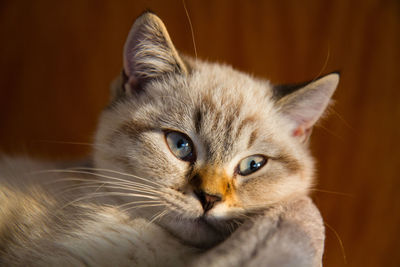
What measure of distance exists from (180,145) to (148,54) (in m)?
0.36

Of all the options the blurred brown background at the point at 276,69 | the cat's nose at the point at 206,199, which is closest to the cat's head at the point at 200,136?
the cat's nose at the point at 206,199

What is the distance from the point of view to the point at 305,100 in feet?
4.23

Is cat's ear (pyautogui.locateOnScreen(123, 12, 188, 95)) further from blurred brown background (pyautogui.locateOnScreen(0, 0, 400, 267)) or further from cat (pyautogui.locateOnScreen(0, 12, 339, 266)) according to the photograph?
blurred brown background (pyautogui.locateOnScreen(0, 0, 400, 267))

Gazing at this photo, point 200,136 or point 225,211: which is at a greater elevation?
point 200,136

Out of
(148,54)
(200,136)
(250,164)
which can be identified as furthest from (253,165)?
(148,54)

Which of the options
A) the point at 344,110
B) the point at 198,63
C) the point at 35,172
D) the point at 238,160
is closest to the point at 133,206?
the point at 238,160

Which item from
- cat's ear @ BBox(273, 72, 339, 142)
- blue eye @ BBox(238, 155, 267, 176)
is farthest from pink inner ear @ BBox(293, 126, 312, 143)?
blue eye @ BBox(238, 155, 267, 176)

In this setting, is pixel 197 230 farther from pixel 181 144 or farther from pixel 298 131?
pixel 298 131

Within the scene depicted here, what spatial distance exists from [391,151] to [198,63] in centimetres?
105

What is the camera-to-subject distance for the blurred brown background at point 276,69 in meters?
1.74

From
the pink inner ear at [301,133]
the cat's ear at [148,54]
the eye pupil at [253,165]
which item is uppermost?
the cat's ear at [148,54]

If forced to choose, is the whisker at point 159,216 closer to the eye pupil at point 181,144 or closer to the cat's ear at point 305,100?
the eye pupil at point 181,144

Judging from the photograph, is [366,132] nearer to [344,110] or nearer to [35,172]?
[344,110]

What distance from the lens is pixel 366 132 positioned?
1.78 metres
